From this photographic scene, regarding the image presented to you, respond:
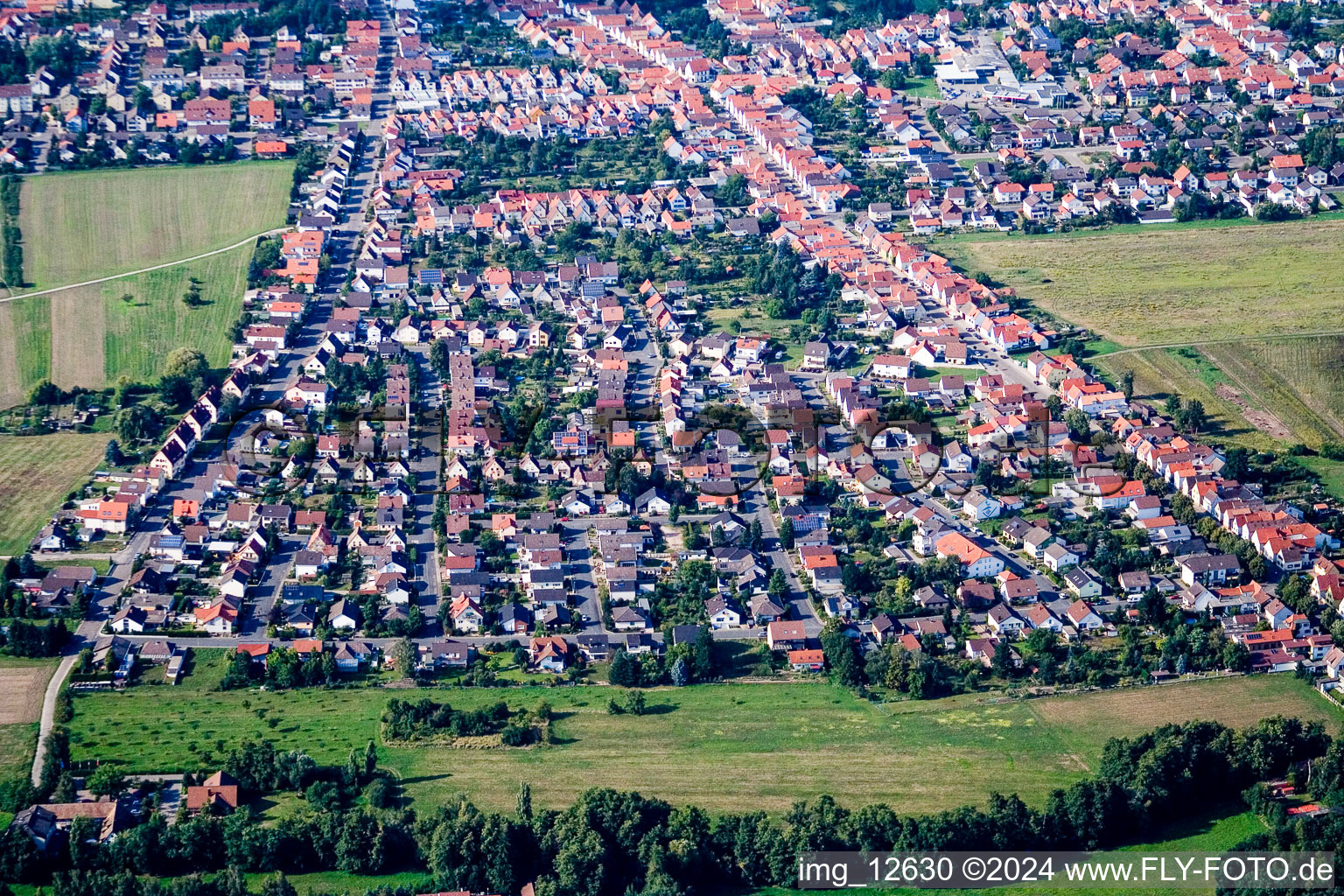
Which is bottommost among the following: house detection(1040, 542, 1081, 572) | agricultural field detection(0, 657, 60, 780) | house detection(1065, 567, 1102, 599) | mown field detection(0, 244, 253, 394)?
agricultural field detection(0, 657, 60, 780)

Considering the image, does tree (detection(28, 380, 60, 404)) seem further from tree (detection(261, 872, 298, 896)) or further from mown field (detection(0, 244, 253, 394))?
tree (detection(261, 872, 298, 896))

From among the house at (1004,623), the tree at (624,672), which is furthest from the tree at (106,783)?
the house at (1004,623)

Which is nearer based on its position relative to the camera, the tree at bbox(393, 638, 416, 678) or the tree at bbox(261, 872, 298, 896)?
the tree at bbox(261, 872, 298, 896)

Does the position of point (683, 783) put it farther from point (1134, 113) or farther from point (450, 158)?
point (1134, 113)

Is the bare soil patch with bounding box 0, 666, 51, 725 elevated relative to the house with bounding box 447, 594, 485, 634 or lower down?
lower down

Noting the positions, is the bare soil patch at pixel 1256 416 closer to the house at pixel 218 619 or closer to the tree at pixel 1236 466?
the tree at pixel 1236 466

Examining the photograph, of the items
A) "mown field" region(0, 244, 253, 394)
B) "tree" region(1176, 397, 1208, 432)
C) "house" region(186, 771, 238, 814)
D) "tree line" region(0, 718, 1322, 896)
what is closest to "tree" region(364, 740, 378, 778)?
"tree line" region(0, 718, 1322, 896)

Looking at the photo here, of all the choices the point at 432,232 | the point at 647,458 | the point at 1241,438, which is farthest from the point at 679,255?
the point at 1241,438
